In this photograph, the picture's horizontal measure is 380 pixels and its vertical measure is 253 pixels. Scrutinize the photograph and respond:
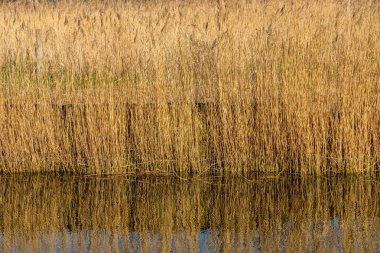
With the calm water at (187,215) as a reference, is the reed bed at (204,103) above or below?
above

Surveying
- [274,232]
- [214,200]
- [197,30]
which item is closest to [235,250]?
[274,232]

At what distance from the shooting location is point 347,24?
24.6ft

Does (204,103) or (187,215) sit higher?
(204,103)

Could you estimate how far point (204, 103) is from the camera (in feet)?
24.3

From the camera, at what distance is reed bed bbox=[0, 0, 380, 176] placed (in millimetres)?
7242

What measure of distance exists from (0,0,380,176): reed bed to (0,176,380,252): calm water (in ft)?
0.83

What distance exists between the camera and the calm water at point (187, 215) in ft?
17.9

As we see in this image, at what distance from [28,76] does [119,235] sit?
253 centimetres

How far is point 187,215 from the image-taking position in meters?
6.22

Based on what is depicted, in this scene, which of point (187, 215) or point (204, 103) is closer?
point (187, 215)

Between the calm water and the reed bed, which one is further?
the reed bed

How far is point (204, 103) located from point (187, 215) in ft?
5.08

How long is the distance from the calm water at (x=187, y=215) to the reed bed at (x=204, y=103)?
254mm

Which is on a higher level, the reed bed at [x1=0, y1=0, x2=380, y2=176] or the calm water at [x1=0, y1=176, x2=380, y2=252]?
the reed bed at [x1=0, y1=0, x2=380, y2=176]
